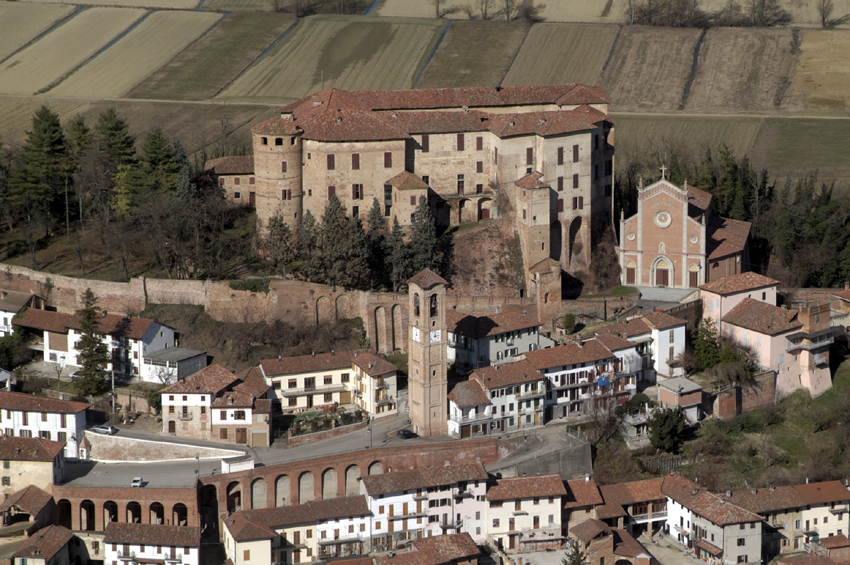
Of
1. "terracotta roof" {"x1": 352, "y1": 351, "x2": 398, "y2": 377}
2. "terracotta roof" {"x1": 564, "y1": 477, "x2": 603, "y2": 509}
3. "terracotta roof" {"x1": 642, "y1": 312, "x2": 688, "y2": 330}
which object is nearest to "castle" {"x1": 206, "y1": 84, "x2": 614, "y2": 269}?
"terracotta roof" {"x1": 642, "y1": 312, "x2": 688, "y2": 330}

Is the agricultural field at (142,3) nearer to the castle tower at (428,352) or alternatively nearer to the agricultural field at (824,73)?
the agricultural field at (824,73)

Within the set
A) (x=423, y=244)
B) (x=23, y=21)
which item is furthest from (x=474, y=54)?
(x=423, y=244)

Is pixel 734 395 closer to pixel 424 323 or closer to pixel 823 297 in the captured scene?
pixel 823 297

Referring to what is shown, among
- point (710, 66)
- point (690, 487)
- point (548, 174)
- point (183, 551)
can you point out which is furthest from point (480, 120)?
point (710, 66)

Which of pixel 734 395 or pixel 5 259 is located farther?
pixel 5 259

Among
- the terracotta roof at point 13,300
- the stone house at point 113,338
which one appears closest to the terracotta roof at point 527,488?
the stone house at point 113,338
